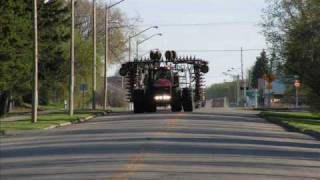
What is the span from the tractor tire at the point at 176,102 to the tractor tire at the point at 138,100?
6.33 feet

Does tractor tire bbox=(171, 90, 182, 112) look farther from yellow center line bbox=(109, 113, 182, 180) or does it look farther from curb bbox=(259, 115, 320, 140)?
yellow center line bbox=(109, 113, 182, 180)

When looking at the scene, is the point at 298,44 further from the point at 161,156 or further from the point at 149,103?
the point at 161,156

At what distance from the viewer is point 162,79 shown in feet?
162

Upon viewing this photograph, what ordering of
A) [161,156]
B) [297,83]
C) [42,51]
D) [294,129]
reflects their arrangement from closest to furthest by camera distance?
[161,156] < [294,129] < [297,83] < [42,51]

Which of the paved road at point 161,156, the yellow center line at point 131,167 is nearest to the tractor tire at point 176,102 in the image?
the paved road at point 161,156

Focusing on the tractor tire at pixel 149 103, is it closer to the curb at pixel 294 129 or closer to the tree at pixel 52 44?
the curb at pixel 294 129

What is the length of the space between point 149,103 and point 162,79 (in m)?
2.18

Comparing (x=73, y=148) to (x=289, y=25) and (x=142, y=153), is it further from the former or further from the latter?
(x=289, y=25)

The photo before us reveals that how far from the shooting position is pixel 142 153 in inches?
789

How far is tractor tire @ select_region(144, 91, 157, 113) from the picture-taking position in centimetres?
4981

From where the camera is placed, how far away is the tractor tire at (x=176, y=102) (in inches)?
1975

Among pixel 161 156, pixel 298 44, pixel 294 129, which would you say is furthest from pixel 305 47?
pixel 161 156

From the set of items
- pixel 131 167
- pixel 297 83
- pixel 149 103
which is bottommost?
pixel 131 167

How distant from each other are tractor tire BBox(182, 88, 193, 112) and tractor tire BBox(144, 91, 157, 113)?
190cm
